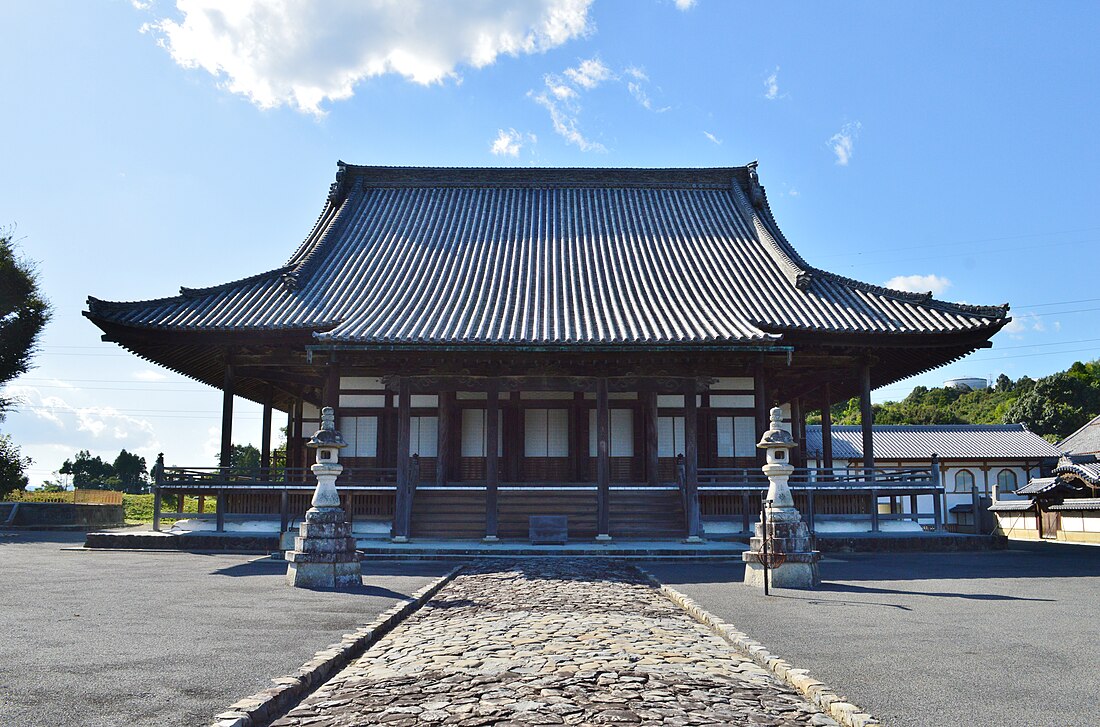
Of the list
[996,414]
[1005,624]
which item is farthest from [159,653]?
[996,414]

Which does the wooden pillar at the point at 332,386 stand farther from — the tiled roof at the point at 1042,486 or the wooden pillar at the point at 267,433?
the tiled roof at the point at 1042,486

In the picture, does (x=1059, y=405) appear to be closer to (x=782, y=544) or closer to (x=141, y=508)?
(x=782, y=544)

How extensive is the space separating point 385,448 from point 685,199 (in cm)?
1465

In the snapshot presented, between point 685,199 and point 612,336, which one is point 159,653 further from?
point 685,199

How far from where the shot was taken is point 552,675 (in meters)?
6.44

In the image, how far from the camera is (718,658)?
7301mm

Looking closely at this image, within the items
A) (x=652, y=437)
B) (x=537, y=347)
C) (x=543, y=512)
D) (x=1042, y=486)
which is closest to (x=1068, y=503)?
(x=1042, y=486)

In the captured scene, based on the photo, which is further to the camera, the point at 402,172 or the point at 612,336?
the point at 402,172

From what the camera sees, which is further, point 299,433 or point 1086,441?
point 1086,441

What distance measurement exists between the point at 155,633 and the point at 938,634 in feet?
26.1

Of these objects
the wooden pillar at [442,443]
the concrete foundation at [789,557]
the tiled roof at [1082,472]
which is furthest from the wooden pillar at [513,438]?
the tiled roof at [1082,472]

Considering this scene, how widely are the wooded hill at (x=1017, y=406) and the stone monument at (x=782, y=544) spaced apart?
194ft

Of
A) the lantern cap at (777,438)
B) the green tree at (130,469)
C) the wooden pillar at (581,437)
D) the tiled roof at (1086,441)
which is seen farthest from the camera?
the green tree at (130,469)

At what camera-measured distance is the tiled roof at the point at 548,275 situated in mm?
19578
